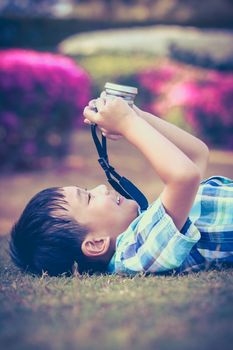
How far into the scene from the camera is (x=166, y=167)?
2.26 meters

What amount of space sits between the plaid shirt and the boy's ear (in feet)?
0.19

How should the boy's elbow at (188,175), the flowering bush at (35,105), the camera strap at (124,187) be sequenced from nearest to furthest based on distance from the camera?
the boy's elbow at (188,175)
the camera strap at (124,187)
the flowering bush at (35,105)

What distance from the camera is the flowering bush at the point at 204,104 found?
9.13 metres

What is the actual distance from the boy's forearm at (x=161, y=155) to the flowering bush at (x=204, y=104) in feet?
22.8

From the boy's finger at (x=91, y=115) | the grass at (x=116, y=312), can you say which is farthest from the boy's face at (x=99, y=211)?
the boy's finger at (x=91, y=115)

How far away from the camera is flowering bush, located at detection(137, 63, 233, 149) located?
30.0 ft

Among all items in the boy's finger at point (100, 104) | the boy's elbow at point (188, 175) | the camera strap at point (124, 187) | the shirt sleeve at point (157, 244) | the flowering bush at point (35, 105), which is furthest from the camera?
the flowering bush at point (35, 105)

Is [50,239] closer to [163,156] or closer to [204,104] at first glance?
[163,156]

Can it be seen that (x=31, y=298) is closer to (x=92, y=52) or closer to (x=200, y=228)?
(x=200, y=228)

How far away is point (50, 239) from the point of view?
101 inches

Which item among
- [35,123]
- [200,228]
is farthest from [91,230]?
[35,123]

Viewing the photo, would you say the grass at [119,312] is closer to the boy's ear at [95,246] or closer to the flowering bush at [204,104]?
the boy's ear at [95,246]

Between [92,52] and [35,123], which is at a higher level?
[92,52]

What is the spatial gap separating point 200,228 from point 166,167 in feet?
1.51
